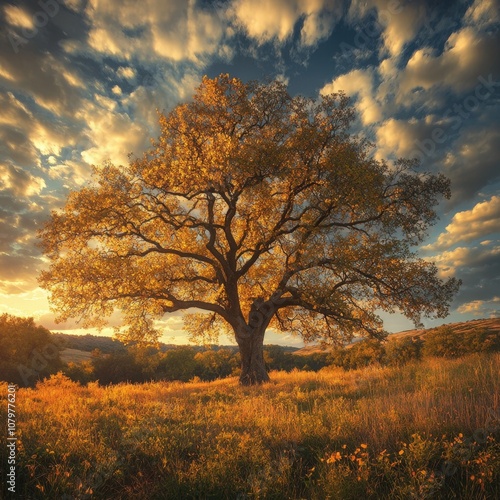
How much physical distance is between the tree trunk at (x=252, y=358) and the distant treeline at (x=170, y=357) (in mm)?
8087

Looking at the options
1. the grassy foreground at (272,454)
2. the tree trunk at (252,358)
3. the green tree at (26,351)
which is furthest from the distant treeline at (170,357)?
the grassy foreground at (272,454)

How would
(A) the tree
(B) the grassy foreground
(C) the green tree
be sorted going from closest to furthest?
(B) the grassy foreground, (A) the tree, (C) the green tree

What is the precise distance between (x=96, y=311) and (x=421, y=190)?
1930 cm

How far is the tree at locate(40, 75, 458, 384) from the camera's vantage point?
1705 centimetres

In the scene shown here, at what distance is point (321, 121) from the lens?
59.7 ft

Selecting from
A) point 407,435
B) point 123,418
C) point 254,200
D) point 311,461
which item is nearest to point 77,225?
point 254,200

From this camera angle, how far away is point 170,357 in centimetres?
5278

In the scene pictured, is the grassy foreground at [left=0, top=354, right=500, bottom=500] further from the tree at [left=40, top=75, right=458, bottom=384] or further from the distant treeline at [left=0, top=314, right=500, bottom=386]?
the distant treeline at [left=0, top=314, right=500, bottom=386]

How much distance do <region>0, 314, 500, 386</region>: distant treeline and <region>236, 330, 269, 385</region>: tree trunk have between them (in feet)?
26.5

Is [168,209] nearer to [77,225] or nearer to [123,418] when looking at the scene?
[77,225]

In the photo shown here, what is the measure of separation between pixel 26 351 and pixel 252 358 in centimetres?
3201

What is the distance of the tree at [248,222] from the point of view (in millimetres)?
17047

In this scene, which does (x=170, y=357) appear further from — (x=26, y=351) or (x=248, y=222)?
(x=248, y=222)

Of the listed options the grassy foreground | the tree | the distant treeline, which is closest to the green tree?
the distant treeline
